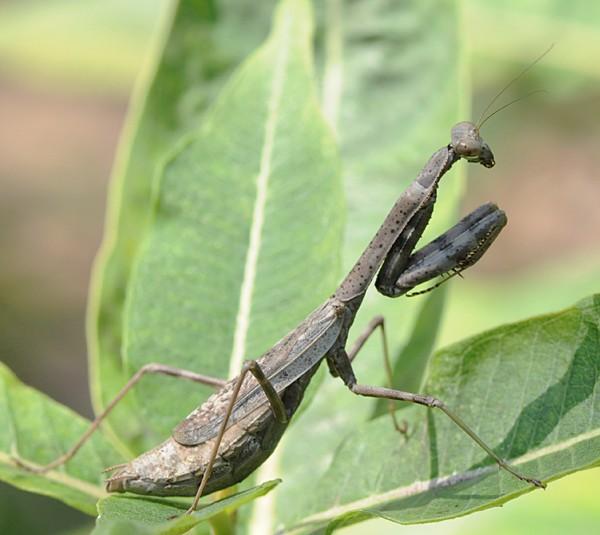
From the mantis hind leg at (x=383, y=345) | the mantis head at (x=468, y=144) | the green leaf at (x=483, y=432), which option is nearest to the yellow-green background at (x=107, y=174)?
the mantis head at (x=468, y=144)

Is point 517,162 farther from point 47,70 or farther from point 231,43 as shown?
point 231,43

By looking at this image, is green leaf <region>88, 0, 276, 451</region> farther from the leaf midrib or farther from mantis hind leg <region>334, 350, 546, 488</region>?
mantis hind leg <region>334, 350, 546, 488</region>

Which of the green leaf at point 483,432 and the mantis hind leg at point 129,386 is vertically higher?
the mantis hind leg at point 129,386

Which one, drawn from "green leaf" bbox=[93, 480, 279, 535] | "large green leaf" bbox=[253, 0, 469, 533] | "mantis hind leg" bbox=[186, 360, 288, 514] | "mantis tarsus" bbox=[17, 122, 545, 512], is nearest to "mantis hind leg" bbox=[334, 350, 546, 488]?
"mantis tarsus" bbox=[17, 122, 545, 512]

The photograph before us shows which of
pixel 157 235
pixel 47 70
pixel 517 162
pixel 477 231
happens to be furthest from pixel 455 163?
pixel 517 162

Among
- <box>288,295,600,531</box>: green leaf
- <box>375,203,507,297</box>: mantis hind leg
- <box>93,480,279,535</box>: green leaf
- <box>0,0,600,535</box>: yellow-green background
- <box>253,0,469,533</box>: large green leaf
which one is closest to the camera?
<box>93,480,279,535</box>: green leaf

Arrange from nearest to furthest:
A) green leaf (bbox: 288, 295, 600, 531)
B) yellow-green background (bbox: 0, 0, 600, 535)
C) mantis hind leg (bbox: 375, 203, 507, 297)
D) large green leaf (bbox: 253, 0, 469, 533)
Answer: green leaf (bbox: 288, 295, 600, 531) → mantis hind leg (bbox: 375, 203, 507, 297) → large green leaf (bbox: 253, 0, 469, 533) → yellow-green background (bbox: 0, 0, 600, 535)

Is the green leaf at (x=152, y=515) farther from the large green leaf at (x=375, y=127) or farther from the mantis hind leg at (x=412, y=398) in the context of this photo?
the large green leaf at (x=375, y=127)
